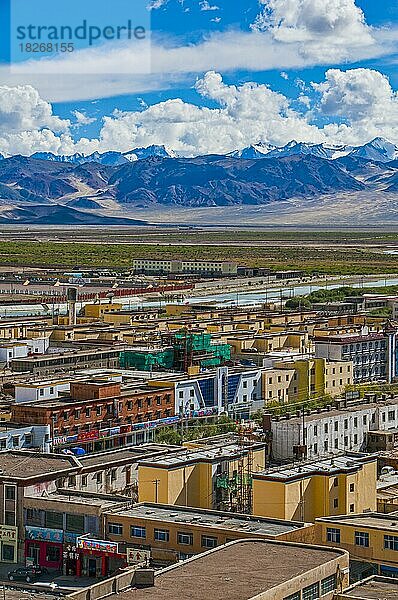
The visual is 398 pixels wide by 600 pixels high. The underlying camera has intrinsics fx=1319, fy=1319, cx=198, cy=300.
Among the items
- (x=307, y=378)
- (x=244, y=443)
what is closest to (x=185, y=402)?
(x=307, y=378)

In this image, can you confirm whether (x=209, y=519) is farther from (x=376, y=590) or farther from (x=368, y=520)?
(x=376, y=590)

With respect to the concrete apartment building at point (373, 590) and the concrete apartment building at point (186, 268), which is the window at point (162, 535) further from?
the concrete apartment building at point (186, 268)

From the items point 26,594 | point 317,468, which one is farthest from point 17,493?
point 317,468

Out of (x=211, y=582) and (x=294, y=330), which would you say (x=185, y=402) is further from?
(x=211, y=582)

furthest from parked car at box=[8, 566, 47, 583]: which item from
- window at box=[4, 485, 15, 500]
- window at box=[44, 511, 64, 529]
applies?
window at box=[4, 485, 15, 500]

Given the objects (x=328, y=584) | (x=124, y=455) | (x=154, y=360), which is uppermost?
(x=154, y=360)

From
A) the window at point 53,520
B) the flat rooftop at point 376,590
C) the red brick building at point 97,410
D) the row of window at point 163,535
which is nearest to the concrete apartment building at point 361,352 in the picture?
the red brick building at point 97,410
